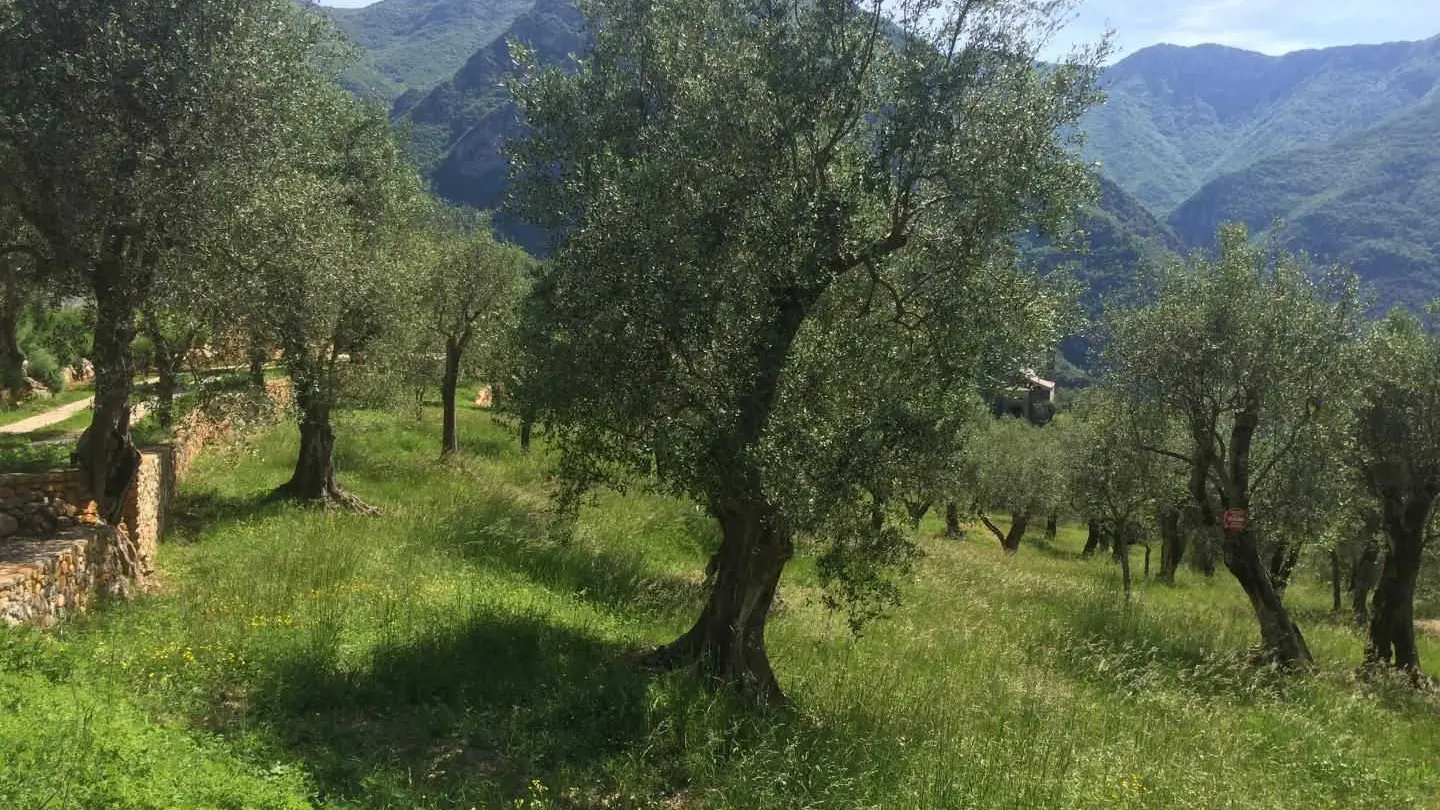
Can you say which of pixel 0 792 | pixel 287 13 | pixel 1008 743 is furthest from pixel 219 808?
pixel 287 13

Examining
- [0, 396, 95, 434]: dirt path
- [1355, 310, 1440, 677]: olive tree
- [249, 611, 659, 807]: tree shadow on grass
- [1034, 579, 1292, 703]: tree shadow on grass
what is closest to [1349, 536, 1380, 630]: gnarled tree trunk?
[1355, 310, 1440, 677]: olive tree

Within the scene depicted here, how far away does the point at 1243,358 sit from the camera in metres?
17.7

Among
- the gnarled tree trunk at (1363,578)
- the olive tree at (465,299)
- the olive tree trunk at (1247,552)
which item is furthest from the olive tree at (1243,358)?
the olive tree at (465,299)

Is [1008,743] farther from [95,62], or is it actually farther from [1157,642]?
[95,62]

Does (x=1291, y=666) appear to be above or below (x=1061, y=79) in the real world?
below

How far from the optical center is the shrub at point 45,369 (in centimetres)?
3053

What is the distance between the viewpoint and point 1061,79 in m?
11.2

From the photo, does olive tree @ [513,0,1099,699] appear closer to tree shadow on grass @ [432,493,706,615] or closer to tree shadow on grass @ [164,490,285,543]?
tree shadow on grass @ [432,493,706,615]

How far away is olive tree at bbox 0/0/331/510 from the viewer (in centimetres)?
1159

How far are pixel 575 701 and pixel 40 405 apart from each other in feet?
93.7

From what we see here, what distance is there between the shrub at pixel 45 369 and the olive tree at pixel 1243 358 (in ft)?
118

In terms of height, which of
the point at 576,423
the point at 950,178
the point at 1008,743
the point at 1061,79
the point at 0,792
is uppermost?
the point at 1061,79

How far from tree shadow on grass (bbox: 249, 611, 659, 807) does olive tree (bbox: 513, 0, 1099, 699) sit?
6.13ft

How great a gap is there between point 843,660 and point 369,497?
50.7 feet
